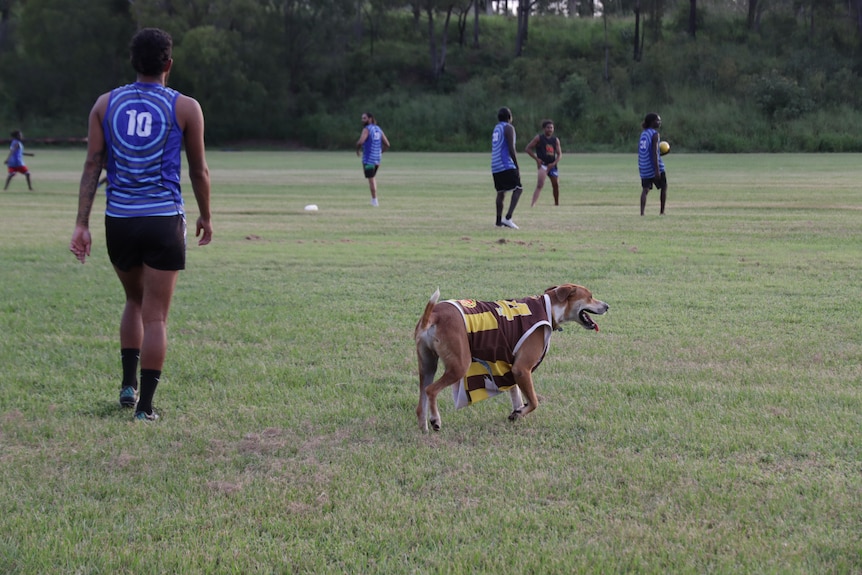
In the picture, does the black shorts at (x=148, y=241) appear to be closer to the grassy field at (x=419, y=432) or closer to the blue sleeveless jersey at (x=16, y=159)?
the grassy field at (x=419, y=432)

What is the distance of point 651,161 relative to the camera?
18.5m

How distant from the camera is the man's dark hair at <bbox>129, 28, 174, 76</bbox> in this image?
5438mm

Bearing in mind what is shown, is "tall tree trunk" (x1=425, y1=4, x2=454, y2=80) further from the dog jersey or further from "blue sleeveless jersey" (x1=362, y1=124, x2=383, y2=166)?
the dog jersey

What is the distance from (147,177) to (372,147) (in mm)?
17733

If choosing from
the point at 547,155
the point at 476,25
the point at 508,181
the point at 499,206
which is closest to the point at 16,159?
the point at 547,155

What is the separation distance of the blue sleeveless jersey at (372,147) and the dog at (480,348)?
17290 millimetres

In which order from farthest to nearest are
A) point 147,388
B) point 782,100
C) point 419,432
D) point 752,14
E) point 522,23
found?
point 522,23 → point 752,14 → point 782,100 → point 147,388 → point 419,432

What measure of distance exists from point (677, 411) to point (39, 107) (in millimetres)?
78615

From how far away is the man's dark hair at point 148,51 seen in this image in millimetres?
5438

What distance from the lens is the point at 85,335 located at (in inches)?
313

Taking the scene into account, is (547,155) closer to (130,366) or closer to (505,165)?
(505,165)

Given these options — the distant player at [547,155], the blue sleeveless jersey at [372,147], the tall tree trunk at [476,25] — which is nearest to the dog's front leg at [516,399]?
the distant player at [547,155]

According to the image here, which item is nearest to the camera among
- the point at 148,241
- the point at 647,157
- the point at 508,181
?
the point at 148,241

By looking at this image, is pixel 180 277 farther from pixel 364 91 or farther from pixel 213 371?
pixel 364 91
